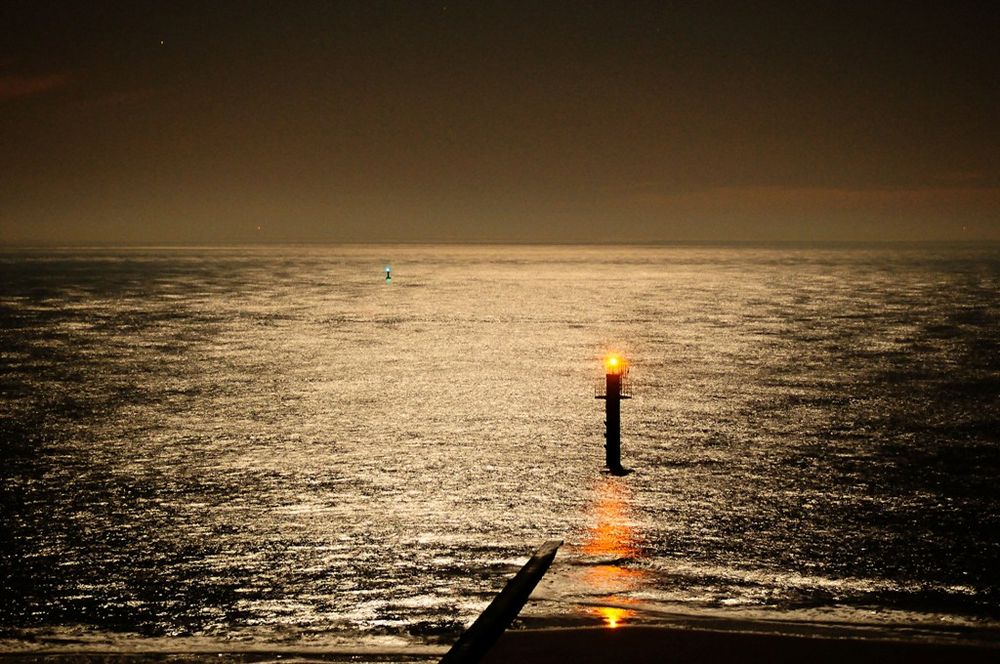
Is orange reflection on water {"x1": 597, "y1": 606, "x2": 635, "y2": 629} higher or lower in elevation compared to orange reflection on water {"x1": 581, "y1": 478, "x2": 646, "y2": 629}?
higher

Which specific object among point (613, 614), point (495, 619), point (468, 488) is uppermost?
point (495, 619)

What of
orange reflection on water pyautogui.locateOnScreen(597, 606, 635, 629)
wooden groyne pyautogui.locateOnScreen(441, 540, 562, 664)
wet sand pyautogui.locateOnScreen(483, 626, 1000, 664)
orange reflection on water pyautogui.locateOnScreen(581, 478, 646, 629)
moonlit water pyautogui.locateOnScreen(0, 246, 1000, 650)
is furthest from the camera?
moonlit water pyautogui.locateOnScreen(0, 246, 1000, 650)

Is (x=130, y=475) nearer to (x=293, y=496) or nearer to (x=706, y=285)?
(x=293, y=496)

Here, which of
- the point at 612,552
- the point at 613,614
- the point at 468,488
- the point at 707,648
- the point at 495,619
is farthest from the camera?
the point at 468,488

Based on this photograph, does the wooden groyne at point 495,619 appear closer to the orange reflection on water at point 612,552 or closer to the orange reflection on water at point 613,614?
the orange reflection on water at point 613,614

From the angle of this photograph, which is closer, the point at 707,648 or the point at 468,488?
the point at 707,648

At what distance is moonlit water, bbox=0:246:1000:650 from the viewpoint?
37.8 ft

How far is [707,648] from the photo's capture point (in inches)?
386

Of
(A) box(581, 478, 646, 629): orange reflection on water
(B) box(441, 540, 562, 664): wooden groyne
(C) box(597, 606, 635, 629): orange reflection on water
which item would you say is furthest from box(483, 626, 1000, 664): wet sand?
(A) box(581, 478, 646, 629): orange reflection on water

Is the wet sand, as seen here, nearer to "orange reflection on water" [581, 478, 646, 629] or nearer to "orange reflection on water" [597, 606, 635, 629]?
"orange reflection on water" [597, 606, 635, 629]

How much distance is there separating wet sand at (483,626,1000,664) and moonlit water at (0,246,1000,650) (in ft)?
2.02

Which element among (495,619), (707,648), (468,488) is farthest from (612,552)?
(495,619)

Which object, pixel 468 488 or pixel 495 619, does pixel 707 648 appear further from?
pixel 468 488

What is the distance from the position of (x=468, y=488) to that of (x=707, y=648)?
25.6 feet
